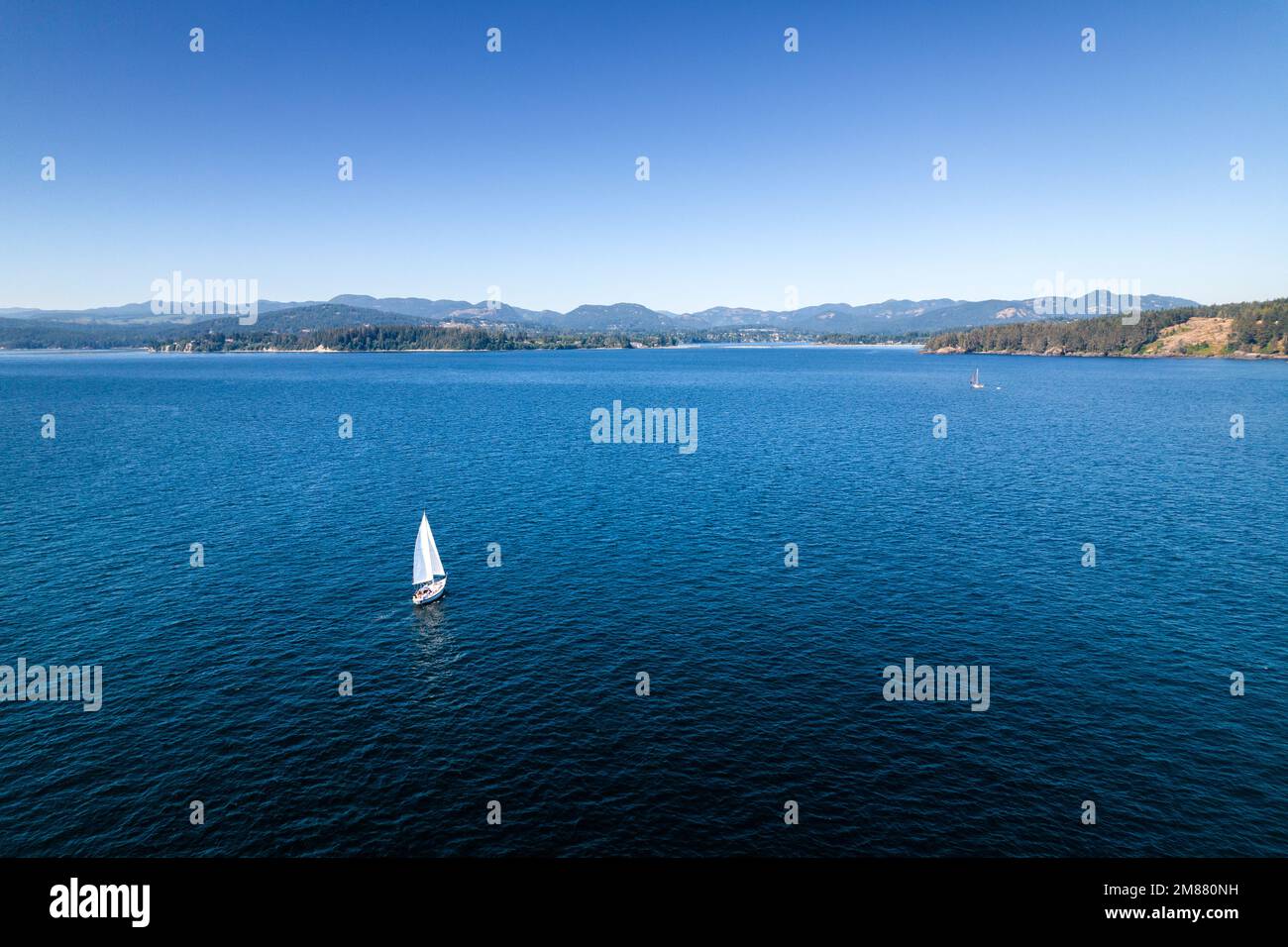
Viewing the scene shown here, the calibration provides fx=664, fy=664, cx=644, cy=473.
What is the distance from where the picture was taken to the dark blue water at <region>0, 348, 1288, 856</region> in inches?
1539

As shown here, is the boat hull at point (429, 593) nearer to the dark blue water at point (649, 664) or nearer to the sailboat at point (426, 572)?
the sailboat at point (426, 572)

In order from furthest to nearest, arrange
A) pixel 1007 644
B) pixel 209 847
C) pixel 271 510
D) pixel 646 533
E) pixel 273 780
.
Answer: pixel 271 510, pixel 646 533, pixel 1007 644, pixel 273 780, pixel 209 847

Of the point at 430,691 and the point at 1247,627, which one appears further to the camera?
the point at 1247,627

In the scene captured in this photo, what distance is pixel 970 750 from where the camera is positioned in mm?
45156

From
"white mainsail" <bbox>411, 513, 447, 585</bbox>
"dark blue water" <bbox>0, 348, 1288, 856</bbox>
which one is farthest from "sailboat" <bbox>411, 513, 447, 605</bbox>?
"dark blue water" <bbox>0, 348, 1288, 856</bbox>

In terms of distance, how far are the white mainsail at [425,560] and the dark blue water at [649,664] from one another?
327 centimetres

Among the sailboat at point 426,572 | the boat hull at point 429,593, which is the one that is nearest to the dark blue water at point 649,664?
the boat hull at point 429,593

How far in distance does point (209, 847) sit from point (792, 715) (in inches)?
1464

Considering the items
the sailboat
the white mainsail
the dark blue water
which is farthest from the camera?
the white mainsail

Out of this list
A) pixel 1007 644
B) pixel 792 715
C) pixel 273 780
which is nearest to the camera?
pixel 273 780

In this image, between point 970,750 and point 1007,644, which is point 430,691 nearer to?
point 970,750

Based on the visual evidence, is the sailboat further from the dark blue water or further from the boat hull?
the dark blue water

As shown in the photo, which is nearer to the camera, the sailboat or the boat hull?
the boat hull
